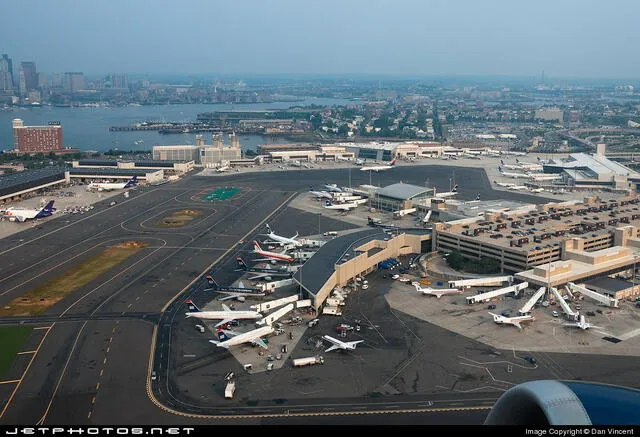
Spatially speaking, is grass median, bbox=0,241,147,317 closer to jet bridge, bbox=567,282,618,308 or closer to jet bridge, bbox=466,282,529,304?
jet bridge, bbox=466,282,529,304

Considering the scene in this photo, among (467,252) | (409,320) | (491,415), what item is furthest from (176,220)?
(491,415)

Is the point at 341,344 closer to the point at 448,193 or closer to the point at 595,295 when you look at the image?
the point at 595,295

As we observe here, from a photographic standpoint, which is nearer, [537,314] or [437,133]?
[537,314]

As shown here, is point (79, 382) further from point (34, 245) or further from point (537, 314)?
point (34, 245)

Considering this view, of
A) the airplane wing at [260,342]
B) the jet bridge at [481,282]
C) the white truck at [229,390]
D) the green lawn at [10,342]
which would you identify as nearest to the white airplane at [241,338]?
the airplane wing at [260,342]

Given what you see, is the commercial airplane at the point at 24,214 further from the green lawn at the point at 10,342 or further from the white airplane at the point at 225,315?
the white airplane at the point at 225,315

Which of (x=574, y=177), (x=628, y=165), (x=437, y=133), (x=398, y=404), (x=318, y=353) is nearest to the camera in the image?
(x=398, y=404)
